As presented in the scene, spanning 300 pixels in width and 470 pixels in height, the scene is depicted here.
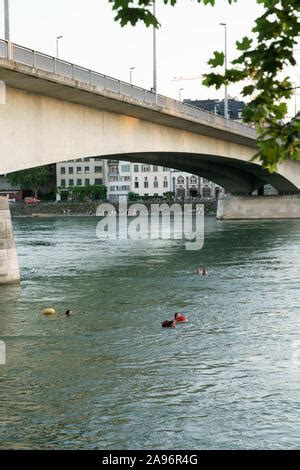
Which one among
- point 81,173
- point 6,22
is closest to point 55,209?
point 81,173

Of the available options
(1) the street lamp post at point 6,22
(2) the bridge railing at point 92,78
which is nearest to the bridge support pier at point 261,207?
(2) the bridge railing at point 92,78

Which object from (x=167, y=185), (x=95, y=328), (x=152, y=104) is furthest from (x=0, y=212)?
(x=167, y=185)

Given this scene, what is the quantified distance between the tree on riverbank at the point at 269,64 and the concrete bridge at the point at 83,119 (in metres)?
20.4

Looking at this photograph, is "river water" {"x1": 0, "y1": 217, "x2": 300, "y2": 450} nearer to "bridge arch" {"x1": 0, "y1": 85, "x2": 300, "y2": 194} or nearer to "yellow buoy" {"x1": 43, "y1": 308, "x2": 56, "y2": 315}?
"yellow buoy" {"x1": 43, "y1": 308, "x2": 56, "y2": 315}

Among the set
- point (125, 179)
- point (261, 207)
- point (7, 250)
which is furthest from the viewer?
point (125, 179)

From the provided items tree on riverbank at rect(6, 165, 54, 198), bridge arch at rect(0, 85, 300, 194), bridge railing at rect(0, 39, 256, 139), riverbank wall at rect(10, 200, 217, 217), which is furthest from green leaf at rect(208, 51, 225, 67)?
tree on riverbank at rect(6, 165, 54, 198)

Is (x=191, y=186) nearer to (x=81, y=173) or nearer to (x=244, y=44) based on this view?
(x=81, y=173)

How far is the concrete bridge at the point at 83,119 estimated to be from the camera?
32531 mm

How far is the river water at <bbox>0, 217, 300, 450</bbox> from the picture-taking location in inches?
537

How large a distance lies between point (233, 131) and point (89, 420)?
46.0 meters

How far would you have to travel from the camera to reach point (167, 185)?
176m

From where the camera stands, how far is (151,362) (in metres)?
18.7

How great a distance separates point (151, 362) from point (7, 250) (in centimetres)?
1462

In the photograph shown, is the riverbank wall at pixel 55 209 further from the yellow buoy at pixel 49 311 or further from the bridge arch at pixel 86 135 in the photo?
the yellow buoy at pixel 49 311
